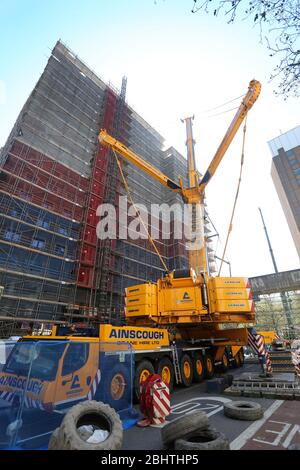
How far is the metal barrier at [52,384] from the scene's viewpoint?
11.9 feet

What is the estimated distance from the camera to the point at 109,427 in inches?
141

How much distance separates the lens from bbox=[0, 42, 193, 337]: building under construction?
1866 centimetres

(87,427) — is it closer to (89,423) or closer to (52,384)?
(89,423)

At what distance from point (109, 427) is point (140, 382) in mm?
3137

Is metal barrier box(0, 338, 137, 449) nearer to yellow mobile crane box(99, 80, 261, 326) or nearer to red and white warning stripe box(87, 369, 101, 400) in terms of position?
red and white warning stripe box(87, 369, 101, 400)

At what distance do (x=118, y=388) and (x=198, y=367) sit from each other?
569 centimetres

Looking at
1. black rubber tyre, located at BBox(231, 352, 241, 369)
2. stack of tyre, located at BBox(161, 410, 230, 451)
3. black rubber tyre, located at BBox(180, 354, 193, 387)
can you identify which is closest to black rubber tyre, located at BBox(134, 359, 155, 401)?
black rubber tyre, located at BBox(180, 354, 193, 387)

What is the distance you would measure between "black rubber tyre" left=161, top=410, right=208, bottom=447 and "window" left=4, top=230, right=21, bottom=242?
18.4 metres

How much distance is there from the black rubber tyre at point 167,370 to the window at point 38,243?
1576 centimetres

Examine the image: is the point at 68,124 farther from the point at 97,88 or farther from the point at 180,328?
the point at 180,328

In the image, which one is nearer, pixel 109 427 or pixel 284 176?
pixel 109 427

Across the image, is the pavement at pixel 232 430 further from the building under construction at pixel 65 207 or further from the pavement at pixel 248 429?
the building under construction at pixel 65 207
